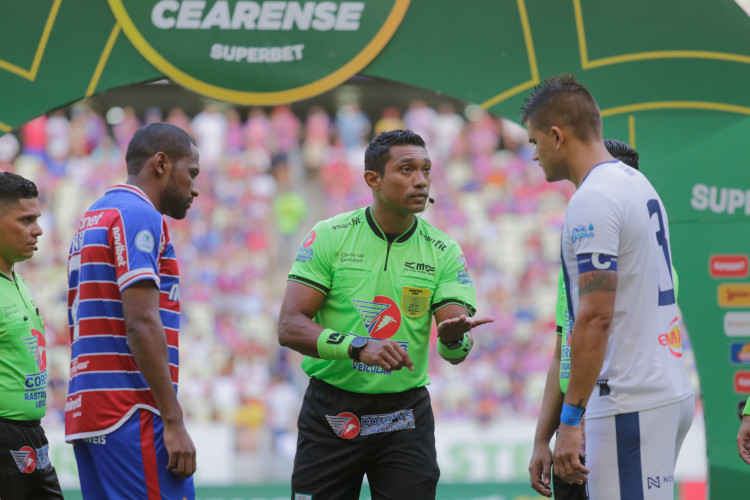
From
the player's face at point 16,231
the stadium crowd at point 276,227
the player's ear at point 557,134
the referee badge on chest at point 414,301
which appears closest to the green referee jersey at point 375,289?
the referee badge on chest at point 414,301

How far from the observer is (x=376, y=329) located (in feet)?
10.8

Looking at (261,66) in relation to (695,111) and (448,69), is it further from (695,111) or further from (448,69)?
(695,111)

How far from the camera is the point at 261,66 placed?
443 centimetres

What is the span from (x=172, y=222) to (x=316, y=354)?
27.3ft

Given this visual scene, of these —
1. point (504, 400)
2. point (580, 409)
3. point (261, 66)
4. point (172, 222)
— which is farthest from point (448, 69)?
A: point (172, 222)

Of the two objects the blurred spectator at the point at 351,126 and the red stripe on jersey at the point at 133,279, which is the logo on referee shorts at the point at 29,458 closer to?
the red stripe on jersey at the point at 133,279

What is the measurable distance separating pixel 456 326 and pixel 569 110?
0.84 metres

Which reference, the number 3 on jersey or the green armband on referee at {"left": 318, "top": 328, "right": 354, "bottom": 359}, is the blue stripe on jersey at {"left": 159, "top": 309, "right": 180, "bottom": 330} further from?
the number 3 on jersey

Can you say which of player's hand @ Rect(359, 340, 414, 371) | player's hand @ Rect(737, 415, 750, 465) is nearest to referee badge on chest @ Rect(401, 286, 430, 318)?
player's hand @ Rect(359, 340, 414, 371)

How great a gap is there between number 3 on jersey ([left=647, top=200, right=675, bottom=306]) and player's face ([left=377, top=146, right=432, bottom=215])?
0.99 meters

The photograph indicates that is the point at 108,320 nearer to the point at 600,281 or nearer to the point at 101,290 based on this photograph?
the point at 101,290

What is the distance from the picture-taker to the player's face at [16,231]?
3664mm

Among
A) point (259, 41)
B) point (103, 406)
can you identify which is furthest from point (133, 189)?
point (259, 41)

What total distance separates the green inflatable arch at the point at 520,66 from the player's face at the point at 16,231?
89cm
